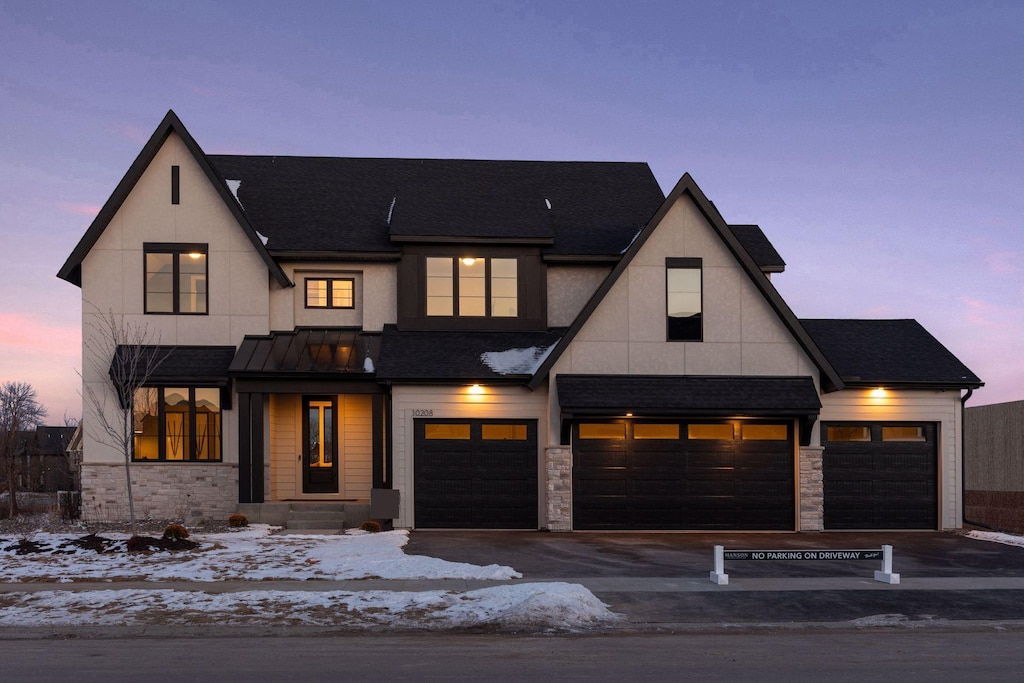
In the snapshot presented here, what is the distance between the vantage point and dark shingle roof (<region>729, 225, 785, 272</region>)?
2284cm

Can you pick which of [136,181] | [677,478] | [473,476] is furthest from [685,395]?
[136,181]

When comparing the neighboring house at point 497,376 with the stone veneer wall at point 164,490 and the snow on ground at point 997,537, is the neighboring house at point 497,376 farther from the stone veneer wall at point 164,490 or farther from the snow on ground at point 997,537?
the snow on ground at point 997,537

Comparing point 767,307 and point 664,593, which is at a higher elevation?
Answer: point 767,307

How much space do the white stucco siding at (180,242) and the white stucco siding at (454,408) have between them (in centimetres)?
462

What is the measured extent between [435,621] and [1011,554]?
1318 cm

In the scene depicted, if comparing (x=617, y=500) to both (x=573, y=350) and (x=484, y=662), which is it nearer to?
(x=573, y=350)

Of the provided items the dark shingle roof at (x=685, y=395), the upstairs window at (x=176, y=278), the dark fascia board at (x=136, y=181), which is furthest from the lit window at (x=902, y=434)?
the upstairs window at (x=176, y=278)

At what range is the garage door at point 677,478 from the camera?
19625 millimetres

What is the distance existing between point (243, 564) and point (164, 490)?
25.3ft

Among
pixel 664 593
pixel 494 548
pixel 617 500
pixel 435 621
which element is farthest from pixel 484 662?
pixel 617 500

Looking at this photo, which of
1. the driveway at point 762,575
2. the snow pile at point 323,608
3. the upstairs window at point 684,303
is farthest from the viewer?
the upstairs window at point 684,303

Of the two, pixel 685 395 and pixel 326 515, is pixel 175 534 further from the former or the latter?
A: pixel 685 395

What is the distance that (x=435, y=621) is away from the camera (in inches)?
410

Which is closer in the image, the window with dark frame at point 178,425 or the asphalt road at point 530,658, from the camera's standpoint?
the asphalt road at point 530,658
